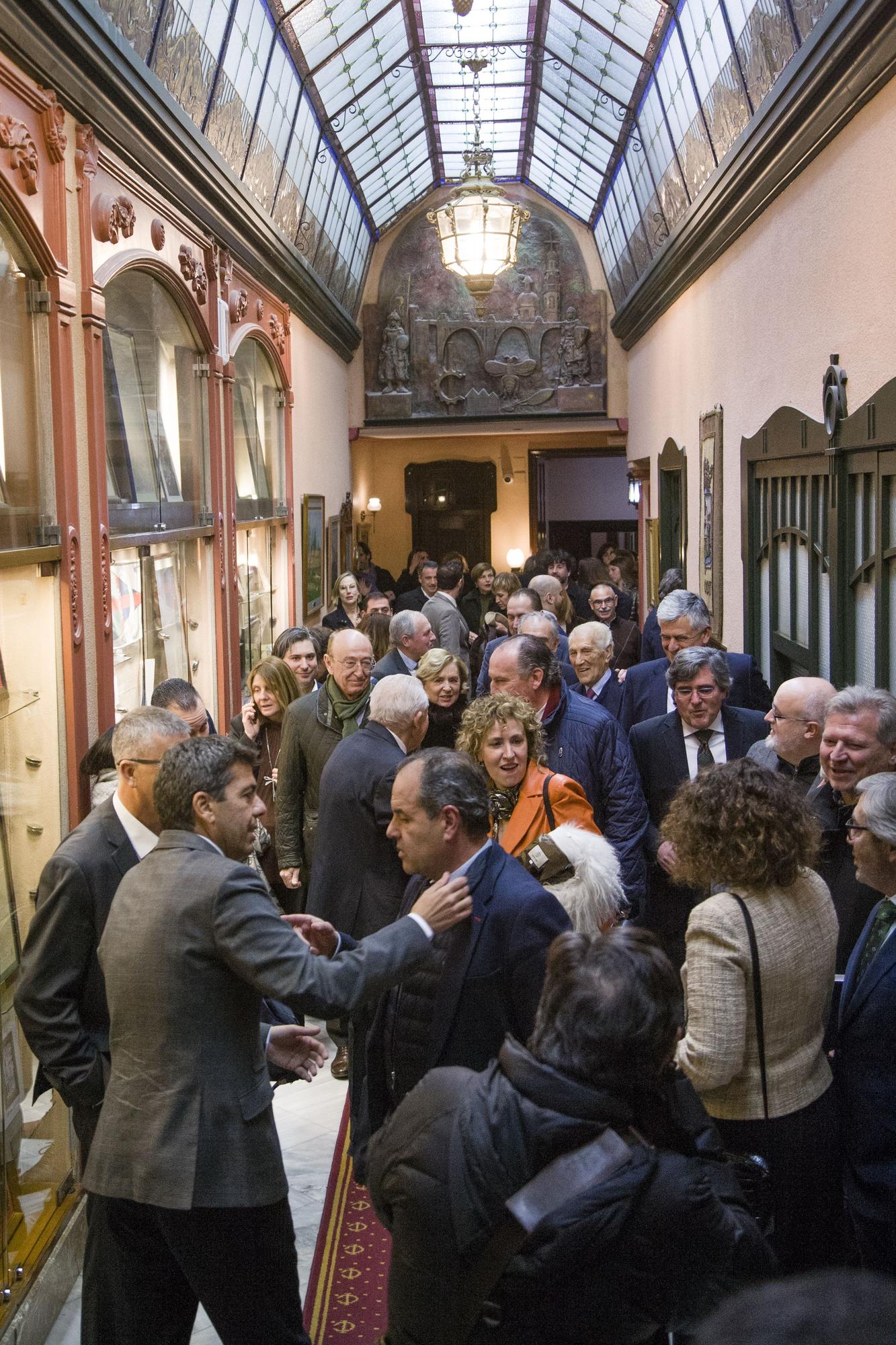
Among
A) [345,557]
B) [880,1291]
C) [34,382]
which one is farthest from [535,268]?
[880,1291]

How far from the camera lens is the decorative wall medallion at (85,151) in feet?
18.0

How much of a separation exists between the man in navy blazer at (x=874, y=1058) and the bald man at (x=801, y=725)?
4.61 ft

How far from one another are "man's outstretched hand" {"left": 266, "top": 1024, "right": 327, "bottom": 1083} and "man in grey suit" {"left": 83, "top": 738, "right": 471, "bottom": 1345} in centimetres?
20

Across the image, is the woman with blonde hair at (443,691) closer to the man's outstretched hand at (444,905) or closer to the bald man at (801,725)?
the bald man at (801,725)

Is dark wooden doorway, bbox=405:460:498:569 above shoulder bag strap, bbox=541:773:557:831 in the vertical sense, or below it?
above

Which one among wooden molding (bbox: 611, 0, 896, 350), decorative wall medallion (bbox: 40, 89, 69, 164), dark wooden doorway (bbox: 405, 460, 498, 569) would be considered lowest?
dark wooden doorway (bbox: 405, 460, 498, 569)

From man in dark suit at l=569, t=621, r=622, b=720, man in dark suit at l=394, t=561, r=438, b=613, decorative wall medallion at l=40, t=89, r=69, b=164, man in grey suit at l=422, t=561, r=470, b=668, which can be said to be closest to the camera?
decorative wall medallion at l=40, t=89, r=69, b=164

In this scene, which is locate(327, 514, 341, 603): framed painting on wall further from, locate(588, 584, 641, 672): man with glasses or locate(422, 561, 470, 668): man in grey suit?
locate(588, 584, 641, 672): man with glasses

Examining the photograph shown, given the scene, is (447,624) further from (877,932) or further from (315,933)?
(877,932)

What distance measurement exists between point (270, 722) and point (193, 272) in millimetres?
2956

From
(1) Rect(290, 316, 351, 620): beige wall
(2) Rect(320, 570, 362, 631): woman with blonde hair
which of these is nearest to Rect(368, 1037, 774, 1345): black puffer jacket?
(2) Rect(320, 570, 362, 631): woman with blonde hair

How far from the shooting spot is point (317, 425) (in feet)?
48.1

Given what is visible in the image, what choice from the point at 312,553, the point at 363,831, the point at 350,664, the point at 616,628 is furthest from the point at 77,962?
the point at 312,553

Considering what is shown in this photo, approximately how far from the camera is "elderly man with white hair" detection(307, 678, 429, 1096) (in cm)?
509
